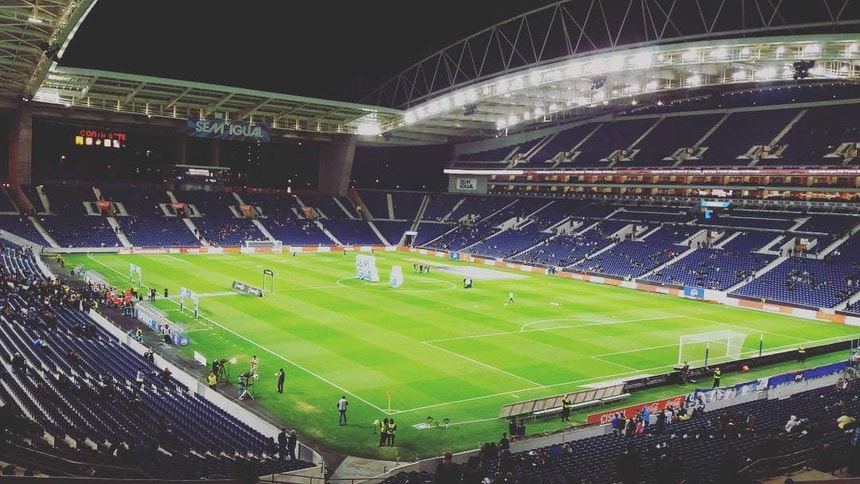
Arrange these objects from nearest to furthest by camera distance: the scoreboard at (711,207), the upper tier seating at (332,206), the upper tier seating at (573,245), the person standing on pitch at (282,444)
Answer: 1. the person standing on pitch at (282,444)
2. the scoreboard at (711,207)
3. the upper tier seating at (573,245)
4. the upper tier seating at (332,206)

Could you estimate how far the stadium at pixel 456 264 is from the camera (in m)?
19.7

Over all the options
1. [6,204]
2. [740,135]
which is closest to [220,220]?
[6,204]

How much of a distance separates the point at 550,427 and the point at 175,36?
196 feet

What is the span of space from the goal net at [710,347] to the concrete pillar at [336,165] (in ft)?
208

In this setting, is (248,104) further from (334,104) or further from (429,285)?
(429,285)

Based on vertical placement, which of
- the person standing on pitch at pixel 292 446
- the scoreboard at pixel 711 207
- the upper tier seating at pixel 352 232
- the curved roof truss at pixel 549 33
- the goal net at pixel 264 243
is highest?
the curved roof truss at pixel 549 33

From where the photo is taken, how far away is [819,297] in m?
50.2

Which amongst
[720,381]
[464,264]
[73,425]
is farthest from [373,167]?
[73,425]

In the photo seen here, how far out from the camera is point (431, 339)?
3822 centimetres

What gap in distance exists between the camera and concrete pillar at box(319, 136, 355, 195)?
94875 mm

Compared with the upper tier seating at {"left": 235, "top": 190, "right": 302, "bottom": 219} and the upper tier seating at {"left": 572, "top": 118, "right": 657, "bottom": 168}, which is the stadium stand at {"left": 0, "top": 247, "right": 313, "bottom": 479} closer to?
the upper tier seating at {"left": 235, "top": 190, "right": 302, "bottom": 219}

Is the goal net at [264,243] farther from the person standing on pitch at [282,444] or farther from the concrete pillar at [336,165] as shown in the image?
the person standing on pitch at [282,444]

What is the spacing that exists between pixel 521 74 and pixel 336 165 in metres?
45.5

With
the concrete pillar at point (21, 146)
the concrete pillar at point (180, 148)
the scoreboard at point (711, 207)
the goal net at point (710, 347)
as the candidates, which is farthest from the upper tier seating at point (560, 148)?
the concrete pillar at point (21, 146)
